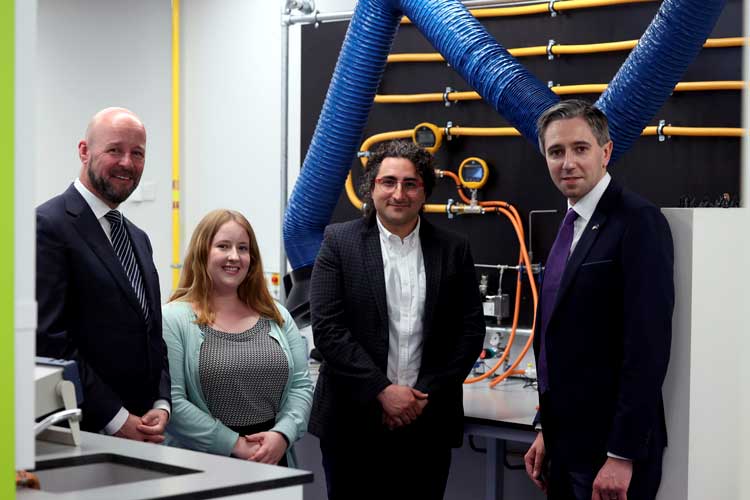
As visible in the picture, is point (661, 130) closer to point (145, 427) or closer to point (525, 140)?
point (525, 140)

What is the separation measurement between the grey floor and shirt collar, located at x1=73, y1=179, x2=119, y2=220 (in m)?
1.49

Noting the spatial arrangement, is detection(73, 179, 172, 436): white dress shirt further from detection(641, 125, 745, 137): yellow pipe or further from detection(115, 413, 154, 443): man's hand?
detection(641, 125, 745, 137): yellow pipe

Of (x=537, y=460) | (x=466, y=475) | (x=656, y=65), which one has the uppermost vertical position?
(x=656, y=65)

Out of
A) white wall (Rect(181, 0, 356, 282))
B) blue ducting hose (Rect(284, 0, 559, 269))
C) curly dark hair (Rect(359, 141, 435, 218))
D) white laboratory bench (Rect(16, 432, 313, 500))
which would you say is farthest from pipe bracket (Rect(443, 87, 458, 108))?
white laboratory bench (Rect(16, 432, 313, 500))

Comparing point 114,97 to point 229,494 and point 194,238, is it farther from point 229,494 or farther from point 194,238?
point 229,494

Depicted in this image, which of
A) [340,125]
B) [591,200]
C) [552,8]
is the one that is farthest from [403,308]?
[552,8]

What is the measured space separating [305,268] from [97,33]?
2.12m

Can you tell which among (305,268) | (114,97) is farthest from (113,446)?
(114,97)

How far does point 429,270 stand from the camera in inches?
121

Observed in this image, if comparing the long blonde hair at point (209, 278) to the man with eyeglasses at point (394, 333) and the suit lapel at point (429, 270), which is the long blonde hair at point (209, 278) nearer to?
the man with eyeglasses at point (394, 333)

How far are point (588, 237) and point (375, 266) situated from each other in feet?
2.53

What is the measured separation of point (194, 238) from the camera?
9.97 ft

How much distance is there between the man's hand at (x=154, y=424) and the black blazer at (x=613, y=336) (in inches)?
38.6

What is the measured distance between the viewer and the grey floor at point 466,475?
385 centimetres
